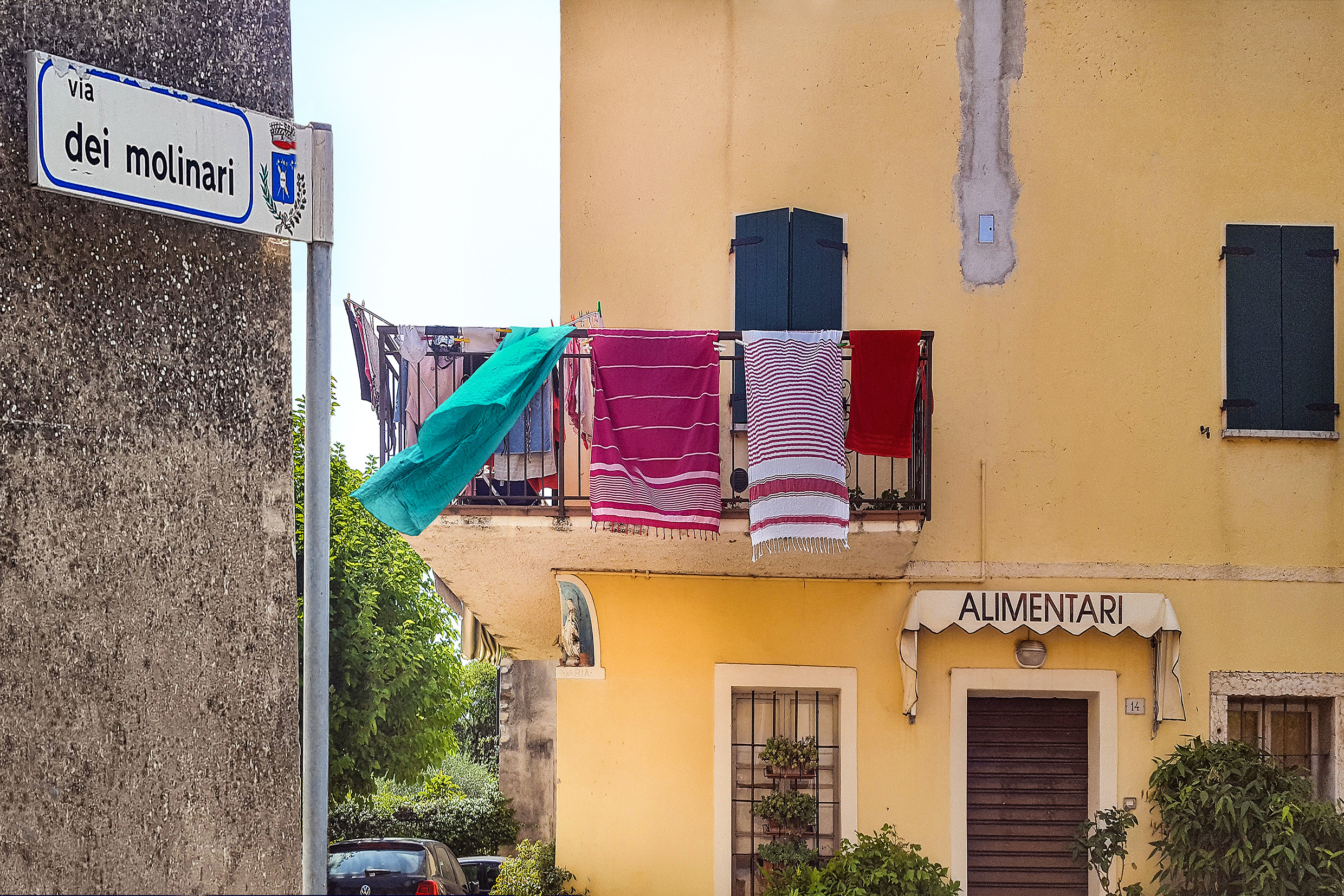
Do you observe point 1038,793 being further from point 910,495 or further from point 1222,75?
point 1222,75

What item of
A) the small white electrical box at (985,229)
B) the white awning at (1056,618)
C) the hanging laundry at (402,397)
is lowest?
the white awning at (1056,618)

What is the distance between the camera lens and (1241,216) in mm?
9711

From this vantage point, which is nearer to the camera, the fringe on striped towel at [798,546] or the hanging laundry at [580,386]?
the fringe on striped towel at [798,546]

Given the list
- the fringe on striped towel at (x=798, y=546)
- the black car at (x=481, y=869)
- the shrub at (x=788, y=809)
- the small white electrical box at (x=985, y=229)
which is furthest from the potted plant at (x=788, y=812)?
the black car at (x=481, y=869)

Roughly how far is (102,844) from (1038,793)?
825cm

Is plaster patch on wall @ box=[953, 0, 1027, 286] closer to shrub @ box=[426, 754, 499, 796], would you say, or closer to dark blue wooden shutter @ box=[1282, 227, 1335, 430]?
dark blue wooden shutter @ box=[1282, 227, 1335, 430]

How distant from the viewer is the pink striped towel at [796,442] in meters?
8.23

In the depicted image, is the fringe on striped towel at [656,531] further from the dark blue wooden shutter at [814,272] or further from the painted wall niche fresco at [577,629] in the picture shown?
the dark blue wooden shutter at [814,272]

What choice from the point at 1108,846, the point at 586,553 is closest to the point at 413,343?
the point at 586,553

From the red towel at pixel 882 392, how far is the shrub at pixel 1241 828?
3.17 metres

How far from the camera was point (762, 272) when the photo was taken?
9789 millimetres

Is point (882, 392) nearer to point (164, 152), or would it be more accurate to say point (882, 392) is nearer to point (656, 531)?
point (656, 531)

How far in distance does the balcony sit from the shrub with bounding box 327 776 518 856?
31.1 feet

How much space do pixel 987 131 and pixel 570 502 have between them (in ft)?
14.5
